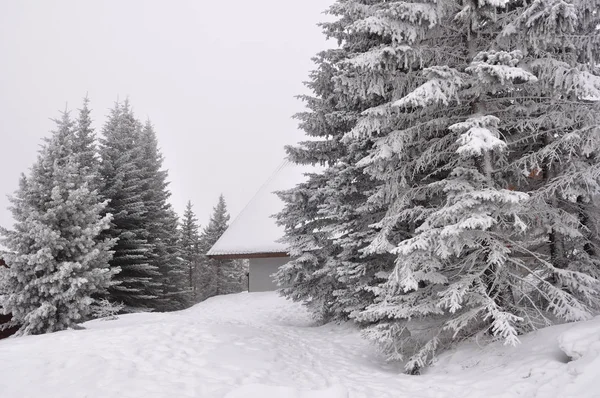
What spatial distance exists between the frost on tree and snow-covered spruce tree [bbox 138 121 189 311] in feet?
43.3

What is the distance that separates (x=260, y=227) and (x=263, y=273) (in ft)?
8.19

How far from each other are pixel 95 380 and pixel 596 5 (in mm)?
9630

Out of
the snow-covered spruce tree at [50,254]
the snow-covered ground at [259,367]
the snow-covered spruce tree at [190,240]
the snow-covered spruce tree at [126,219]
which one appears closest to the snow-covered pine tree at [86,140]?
the snow-covered spruce tree at [126,219]

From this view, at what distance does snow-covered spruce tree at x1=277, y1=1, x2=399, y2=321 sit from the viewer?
905 centimetres

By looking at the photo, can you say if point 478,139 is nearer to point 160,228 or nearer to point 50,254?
point 50,254

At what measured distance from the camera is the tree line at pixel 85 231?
9695 mm

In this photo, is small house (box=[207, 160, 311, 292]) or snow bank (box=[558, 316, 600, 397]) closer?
snow bank (box=[558, 316, 600, 397])

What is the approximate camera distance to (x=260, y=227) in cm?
2019

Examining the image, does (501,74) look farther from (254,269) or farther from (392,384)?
(254,269)

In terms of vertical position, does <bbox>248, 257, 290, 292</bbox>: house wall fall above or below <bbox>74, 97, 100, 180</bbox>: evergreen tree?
below

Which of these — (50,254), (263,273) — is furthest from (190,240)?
(50,254)

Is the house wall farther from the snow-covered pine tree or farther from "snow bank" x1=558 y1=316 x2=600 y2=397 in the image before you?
"snow bank" x1=558 y1=316 x2=600 y2=397

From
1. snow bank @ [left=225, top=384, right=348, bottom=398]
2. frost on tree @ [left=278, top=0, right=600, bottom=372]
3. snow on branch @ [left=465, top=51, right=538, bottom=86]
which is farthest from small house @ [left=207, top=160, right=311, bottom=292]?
snow bank @ [left=225, top=384, right=348, bottom=398]

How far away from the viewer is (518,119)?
6.61 meters
